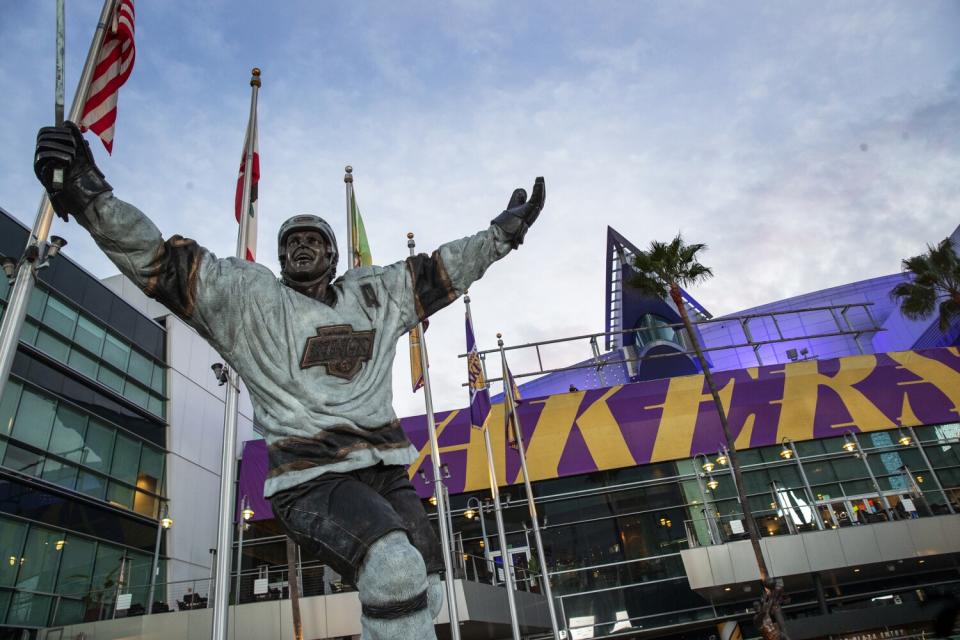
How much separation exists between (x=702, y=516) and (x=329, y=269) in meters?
24.7

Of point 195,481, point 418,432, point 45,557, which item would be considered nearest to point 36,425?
point 45,557

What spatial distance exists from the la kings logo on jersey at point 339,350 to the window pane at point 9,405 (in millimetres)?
17960

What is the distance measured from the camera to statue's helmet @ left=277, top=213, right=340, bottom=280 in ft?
9.67

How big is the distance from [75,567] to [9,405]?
4.99m

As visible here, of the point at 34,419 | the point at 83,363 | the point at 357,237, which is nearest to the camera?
the point at 357,237

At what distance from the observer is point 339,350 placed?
2.69 metres

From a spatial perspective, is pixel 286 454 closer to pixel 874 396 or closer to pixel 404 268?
pixel 404 268

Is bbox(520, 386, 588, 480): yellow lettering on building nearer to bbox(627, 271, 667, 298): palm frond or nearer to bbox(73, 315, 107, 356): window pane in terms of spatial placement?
bbox(627, 271, 667, 298): palm frond

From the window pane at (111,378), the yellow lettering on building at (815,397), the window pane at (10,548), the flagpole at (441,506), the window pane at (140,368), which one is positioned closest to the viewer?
the flagpole at (441,506)

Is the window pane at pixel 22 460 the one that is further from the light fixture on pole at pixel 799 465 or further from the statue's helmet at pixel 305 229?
the light fixture on pole at pixel 799 465

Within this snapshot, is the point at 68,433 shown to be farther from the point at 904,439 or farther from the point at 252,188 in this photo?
the point at 904,439

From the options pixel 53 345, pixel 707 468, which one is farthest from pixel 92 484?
pixel 707 468

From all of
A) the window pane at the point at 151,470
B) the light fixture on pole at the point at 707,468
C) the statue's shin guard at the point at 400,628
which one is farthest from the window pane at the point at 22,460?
the light fixture on pole at the point at 707,468

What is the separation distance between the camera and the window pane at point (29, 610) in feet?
52.2
